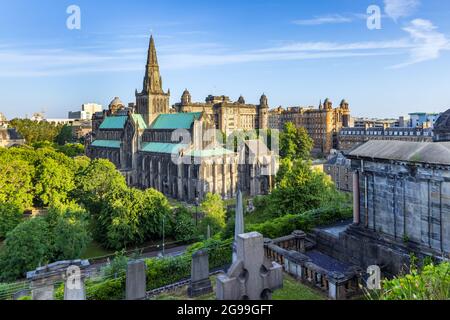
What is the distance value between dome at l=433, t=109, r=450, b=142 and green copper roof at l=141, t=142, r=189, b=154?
46.1 metres

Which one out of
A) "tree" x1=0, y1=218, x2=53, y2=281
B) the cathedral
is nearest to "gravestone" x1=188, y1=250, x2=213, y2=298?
"tree" x1=0, y1=218, x2=53, y2=281

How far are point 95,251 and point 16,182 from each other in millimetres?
18564

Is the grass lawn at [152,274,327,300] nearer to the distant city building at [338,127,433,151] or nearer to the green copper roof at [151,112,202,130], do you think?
the green copper roof at [151,112,202,130]

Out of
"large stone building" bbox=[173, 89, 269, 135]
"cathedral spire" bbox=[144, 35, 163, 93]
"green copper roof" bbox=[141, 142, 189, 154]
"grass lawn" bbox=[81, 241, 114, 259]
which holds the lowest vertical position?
"grass lawn" bbox=[81, 241, 114, 259]

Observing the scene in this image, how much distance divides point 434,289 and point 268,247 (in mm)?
11994

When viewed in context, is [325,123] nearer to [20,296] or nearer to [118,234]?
[118,234]

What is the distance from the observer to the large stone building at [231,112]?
122438 millimetres

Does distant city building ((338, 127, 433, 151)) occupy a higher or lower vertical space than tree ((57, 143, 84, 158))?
higher

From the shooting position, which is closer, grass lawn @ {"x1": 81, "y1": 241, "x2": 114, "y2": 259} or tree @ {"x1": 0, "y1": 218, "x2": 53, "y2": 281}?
tree @ {"x1": 0, "y1": 218, "x2": 53, "y2": 281}

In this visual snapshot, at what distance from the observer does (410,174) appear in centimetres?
1808

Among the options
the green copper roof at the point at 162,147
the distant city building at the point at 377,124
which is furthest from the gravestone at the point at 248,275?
the distant city building at the point at 377,124

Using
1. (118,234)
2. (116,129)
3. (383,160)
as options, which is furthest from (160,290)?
(116,129)

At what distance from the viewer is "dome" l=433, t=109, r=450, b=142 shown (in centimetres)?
2286

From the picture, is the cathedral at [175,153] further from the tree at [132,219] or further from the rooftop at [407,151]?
the rooftop at [407,151]
